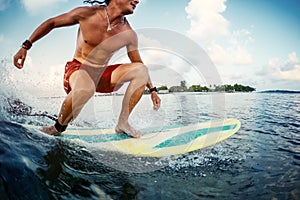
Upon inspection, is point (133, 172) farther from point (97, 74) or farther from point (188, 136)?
point (97, 74)

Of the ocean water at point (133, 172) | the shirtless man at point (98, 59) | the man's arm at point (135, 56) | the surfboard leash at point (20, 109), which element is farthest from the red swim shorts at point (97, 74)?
the surfboard leash at point (20, 109)

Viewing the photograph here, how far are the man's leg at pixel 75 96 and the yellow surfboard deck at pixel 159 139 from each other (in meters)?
0.30

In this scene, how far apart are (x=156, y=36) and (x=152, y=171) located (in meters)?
2.02

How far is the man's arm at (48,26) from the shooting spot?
2.63m

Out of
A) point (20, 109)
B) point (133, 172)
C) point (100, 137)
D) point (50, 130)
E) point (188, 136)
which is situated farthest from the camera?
point (20, 109)

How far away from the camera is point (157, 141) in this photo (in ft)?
10.6

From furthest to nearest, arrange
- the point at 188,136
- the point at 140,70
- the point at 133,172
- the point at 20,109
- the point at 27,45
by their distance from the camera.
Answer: the point at 20,109 → the point at 188,136 → the point at 140,70 → the point at 27,45 → the point at 133,172

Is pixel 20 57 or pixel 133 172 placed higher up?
pixel 20 57

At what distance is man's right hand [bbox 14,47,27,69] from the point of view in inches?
102

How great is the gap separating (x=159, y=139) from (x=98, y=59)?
4.37 ft

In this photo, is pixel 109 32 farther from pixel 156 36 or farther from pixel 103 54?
pixel 156 36

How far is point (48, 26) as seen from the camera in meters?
2.74

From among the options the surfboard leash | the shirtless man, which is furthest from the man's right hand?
the surfboard leash

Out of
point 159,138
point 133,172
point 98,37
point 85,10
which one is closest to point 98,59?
point 98,37
